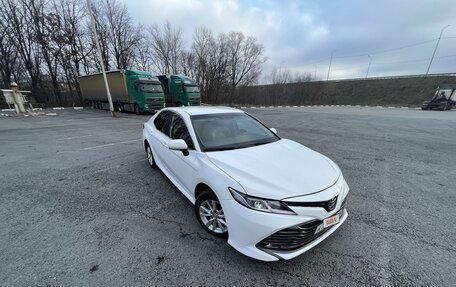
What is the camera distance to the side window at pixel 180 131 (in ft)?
9.29

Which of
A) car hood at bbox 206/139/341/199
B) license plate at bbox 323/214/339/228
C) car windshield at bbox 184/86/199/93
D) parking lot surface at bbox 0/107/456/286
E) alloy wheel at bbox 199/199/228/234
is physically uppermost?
car windshield at bbox 184/86/199/93

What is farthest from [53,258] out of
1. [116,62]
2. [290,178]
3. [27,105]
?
[116,62]

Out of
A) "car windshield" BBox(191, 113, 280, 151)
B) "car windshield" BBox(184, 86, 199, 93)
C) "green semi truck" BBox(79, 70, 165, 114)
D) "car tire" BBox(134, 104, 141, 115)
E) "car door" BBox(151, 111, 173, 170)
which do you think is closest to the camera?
"car windshield" BBox(191, 113, 280, 151)

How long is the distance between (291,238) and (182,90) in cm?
2031

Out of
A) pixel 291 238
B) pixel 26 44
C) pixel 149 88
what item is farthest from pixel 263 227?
pixel 26 44

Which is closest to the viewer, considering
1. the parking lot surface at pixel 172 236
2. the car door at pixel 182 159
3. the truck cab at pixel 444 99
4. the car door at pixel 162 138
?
the parking lot surface at pixel 172 236

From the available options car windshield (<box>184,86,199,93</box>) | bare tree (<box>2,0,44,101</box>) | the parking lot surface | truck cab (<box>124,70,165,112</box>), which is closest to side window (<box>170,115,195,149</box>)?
the parking lot surface

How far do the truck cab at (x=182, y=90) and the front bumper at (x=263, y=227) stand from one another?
1920 centimetres

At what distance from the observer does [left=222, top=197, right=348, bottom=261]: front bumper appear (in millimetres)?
1756

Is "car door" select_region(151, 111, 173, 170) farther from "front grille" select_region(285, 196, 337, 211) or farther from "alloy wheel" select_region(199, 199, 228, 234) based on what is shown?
"front grille" select_region(285, 196, 337, 211)

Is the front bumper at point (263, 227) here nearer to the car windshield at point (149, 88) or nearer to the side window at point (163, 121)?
the side window at point (163, 121)

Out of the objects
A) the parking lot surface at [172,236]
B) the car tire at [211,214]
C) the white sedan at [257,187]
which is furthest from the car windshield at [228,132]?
the parking lot surface at [172,236]

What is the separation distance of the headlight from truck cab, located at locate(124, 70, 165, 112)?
16.0 m

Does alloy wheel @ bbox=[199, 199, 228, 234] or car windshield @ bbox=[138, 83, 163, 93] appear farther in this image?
car windshield @ bbox=[138, 83, 163, 93]
